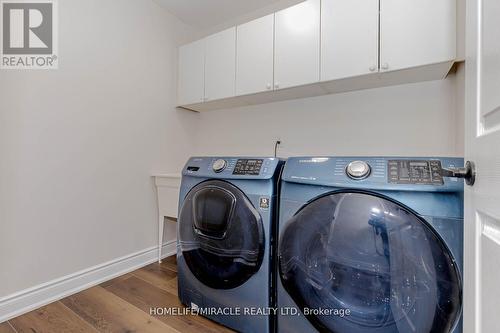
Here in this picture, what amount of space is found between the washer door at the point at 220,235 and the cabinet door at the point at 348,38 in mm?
1004

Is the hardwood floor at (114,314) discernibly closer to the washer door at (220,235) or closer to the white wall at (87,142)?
the white wall at (87,142)

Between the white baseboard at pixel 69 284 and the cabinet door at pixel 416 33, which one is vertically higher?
the cabinet door at pixel 416 33

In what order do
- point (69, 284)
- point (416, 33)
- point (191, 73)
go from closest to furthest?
1. point (416, 33)
2. point (69, 284)
3. point (191, 73)

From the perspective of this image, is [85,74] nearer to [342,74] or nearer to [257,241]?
[257,241]

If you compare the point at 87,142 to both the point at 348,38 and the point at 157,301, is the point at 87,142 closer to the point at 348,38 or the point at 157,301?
the point at 157,301

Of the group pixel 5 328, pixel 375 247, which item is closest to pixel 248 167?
→ pixel 375 247

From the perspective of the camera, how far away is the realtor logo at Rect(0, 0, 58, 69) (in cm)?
132

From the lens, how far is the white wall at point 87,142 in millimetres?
1332

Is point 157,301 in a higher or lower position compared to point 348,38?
lower

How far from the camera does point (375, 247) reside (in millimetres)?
811

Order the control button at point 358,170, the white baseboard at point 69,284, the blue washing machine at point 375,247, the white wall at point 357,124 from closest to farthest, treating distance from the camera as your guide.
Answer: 1. the blue washing machine at point 375,247
2. the control button at point 358,170
3. the white baseboard at point 69,284
4. the white wall at point 357,124

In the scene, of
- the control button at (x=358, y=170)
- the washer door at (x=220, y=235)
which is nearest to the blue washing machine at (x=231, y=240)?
the washer door at (x=220, y=235)

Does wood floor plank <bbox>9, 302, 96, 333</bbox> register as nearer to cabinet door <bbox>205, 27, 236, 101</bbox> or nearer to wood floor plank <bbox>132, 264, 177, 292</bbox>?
wood floor plank <bbox>132, 264, 177, 292</bbox>

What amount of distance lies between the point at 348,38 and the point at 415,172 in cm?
102
